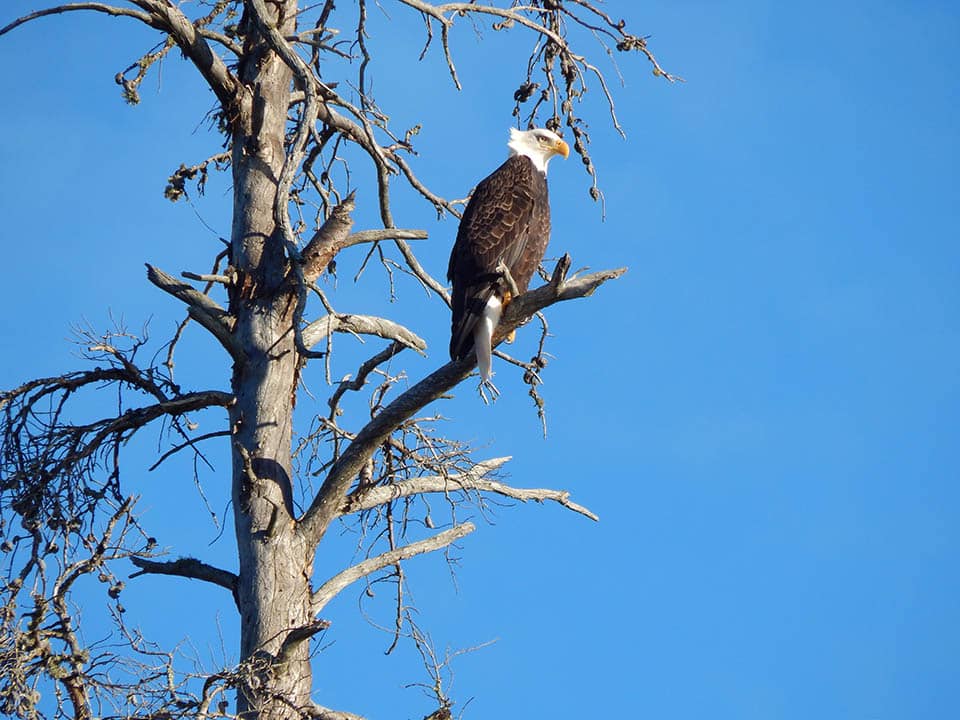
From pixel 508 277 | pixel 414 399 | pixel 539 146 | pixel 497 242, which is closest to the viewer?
pixel 508 277

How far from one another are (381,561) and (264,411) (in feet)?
3.69

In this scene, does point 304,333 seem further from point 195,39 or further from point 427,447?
point 195,39

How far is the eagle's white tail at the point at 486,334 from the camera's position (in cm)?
647

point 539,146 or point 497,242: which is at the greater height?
point 539,146

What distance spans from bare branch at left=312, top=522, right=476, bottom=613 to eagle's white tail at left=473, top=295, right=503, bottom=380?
1.21 meters

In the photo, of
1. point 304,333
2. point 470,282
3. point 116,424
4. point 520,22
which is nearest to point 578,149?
point 520,22

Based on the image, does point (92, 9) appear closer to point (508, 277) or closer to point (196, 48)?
point (196, 48)

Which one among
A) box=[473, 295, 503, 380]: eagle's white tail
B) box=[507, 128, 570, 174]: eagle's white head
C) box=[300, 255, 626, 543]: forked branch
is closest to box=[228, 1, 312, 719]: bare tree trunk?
box=[300, 255, 626, 543]: forked branch

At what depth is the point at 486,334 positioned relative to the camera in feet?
21.9

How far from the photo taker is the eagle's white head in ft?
26.4

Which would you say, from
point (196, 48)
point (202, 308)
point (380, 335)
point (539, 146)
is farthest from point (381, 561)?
point (196, 48)

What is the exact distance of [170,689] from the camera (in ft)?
18.7

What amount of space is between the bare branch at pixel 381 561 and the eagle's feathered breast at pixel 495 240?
3.91 feet

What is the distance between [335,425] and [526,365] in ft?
4.34
